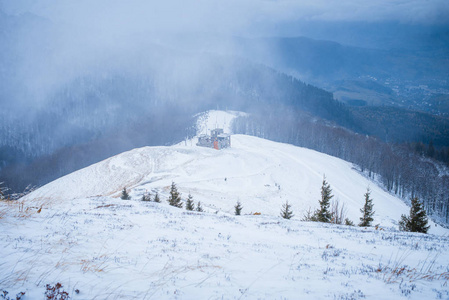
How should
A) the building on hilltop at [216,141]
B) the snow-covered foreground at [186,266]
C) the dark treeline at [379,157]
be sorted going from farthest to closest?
the building on hilltop at [216,141] → the dark treeline at [379,157] → the snow-covered foreground at [186,266]

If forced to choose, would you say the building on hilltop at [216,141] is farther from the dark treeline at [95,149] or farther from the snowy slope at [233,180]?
the dark treeline at [95,149]

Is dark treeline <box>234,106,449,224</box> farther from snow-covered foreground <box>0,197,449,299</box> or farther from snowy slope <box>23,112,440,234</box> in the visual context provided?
snow-covered foreground <box>0,197,449,299</box>

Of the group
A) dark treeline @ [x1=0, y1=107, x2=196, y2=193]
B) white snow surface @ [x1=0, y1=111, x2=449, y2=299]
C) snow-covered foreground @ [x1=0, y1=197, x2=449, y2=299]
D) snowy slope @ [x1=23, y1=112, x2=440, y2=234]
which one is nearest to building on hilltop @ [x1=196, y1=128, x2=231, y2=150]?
snowy slope @ [x1=23, y1=112, x2=440, y2=234]

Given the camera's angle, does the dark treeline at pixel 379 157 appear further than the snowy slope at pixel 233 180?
Yes

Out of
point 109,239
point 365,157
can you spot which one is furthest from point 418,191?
Answer: point 109,239

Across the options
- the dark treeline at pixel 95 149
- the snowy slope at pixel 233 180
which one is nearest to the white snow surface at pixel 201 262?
the snowy slope at pixel 233 180

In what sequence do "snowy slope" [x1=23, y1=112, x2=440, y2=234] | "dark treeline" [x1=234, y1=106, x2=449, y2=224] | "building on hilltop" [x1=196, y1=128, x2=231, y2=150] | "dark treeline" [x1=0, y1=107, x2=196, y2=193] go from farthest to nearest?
"dark treeline" [x1=0, y1=107, x2=196, y2=193]
"building on hilltop" [x1=196, y1=128, x2=231, y2=150]
"dark treeline" [x1=234, y1=106, x2=449, y2=224]
"snowy slope" [x1=23, y1=112, x2=440, y2=234]

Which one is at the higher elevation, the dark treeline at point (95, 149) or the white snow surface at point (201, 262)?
the white snow surface at point (201, 262)
